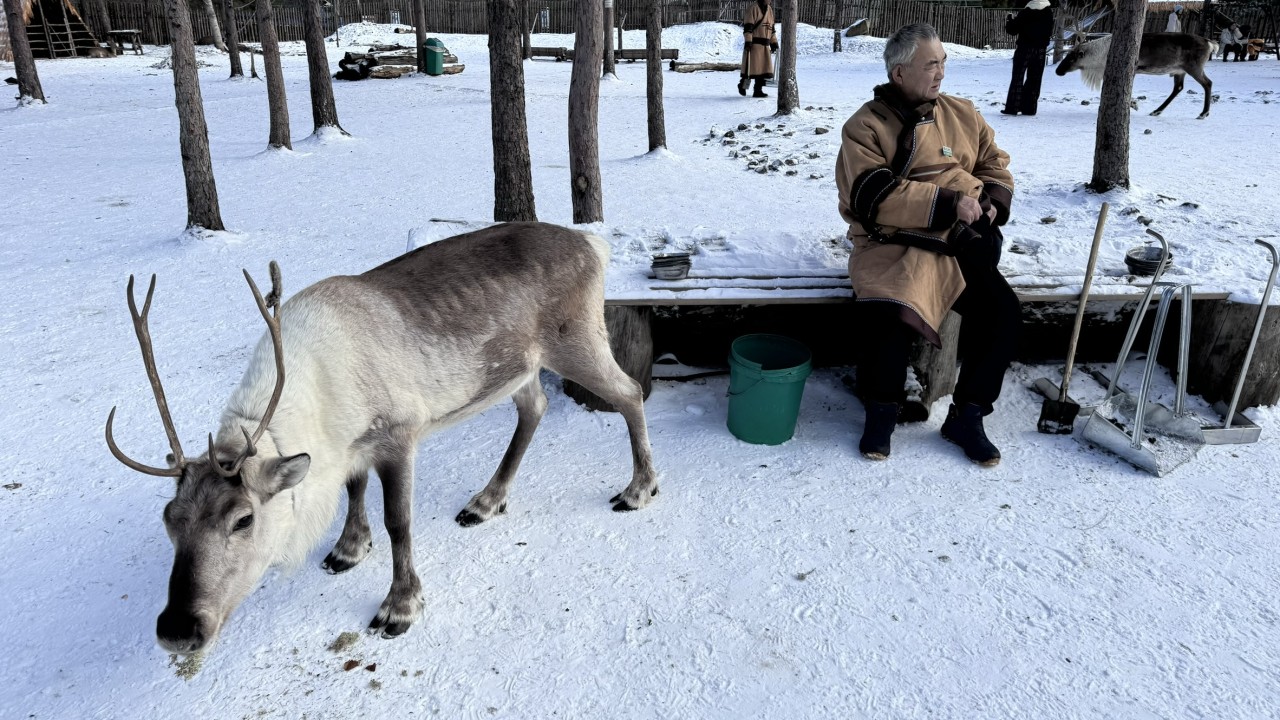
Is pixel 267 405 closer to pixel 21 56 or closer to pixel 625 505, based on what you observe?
pixel 625 505

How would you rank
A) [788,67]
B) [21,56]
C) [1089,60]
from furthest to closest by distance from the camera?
[21,56] < [1089,60] < [788,67]

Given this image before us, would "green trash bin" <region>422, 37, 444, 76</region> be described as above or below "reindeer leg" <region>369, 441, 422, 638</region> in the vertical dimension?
above

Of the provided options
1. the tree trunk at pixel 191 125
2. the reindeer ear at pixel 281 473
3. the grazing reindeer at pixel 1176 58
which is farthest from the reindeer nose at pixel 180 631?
the grazing reindeer at pixel 1176 58

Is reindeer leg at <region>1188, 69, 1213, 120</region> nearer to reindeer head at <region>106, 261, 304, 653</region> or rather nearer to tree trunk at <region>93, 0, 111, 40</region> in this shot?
reindeer head at <region>106, 261, 304, 653</region>

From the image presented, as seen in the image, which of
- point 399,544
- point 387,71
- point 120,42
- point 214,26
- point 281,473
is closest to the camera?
point 281,473

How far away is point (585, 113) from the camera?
563 cm

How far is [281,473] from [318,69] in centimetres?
945

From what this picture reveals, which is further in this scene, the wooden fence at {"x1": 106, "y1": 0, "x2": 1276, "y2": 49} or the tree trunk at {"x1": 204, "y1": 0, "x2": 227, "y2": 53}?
the wooden fence at {"x1": 106, "y1": 0, "x2": 1276, "y2": 49}

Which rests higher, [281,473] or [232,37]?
[232,37]

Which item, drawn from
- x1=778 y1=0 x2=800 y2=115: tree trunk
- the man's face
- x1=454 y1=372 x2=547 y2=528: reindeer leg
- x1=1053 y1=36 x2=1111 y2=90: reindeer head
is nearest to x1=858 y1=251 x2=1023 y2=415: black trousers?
the man's face

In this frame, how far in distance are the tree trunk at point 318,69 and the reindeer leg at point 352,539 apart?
8.28m

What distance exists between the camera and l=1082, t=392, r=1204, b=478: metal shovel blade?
11.1 feet

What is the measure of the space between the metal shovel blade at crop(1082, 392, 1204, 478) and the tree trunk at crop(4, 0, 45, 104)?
16.8 m

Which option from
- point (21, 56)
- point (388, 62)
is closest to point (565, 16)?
point (388, 62)
